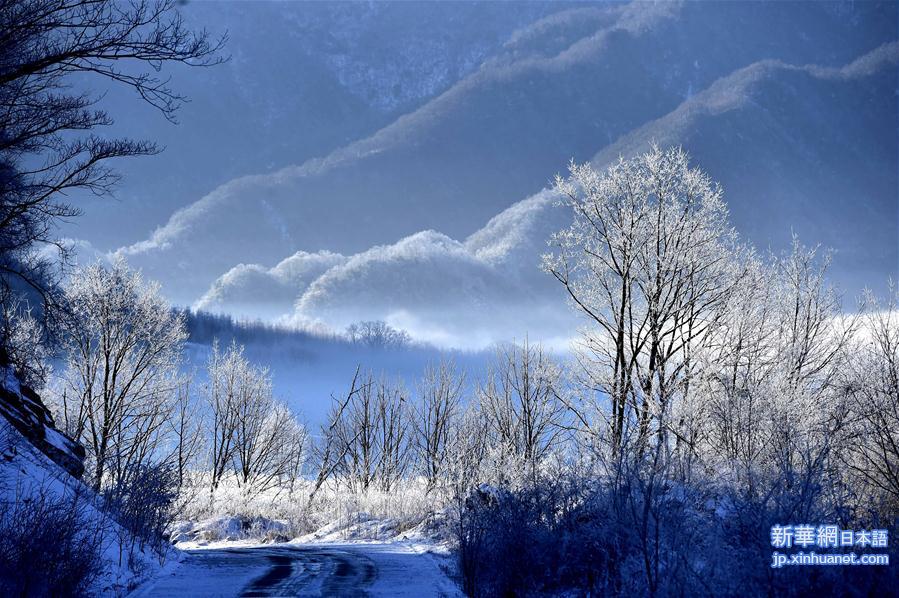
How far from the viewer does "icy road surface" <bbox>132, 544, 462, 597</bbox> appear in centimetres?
1259

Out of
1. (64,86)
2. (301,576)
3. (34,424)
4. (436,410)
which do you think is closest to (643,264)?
(301,576)

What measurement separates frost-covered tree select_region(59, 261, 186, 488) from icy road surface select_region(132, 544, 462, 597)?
70.4ft

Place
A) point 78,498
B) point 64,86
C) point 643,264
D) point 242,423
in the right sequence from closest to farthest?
point 78,498 < point 64,86 < point 643,264 < point 242,423

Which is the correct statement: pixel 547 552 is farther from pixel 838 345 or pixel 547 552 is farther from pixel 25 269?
pixel 838 345

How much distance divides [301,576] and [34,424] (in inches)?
286

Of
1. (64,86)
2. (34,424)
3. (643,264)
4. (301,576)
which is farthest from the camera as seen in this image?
(643,264)

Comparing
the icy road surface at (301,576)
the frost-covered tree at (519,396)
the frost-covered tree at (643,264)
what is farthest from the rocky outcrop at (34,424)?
the frost-covered tree at (519,396)

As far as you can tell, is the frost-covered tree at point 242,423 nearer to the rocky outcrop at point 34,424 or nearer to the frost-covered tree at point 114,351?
the frost-covered tree at point 114,351

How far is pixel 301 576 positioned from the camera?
14422 mm

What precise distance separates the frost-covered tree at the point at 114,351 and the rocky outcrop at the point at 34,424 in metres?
18.2

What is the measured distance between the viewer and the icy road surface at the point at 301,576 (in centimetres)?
1259

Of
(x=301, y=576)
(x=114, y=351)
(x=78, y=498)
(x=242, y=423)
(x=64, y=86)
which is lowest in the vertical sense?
(x=301, y=576)

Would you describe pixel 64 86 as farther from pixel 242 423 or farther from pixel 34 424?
pixel 242 423

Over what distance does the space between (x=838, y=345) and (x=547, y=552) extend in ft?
80.7
